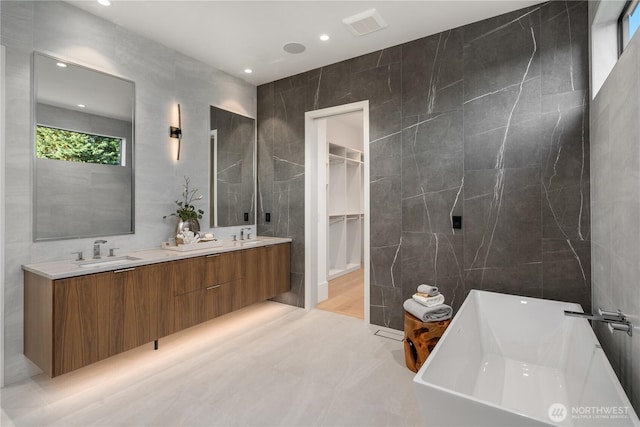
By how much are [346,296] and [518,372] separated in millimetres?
2416

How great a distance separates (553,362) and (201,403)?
2.30m

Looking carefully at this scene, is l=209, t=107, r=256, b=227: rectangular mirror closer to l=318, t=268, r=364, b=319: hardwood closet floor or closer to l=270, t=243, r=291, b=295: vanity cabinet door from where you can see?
l=270, t=243, r=291, b=295: vanity cabinet door

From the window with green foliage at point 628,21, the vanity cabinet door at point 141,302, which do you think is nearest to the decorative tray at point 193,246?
the vanity cabinet door at point 141,302

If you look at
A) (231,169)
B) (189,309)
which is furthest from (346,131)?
(189,309)

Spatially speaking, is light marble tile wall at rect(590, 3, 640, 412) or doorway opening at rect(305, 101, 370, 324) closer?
light marble tile wall at rect(590, 3, 640, 412)

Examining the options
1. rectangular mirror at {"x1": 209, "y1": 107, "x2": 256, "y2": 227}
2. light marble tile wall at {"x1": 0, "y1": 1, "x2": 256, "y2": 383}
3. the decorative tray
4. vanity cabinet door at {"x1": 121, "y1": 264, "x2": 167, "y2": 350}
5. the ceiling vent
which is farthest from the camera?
rectangular mirror at {"x1": 209, "y1": 107, "x2": 256, "y2": 227}

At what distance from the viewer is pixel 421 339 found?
7.66 feet

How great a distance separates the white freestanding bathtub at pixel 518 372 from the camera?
1179 mm

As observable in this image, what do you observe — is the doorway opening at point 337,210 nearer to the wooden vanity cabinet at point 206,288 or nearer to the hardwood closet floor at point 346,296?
the hardwood closet floor at point 346,296

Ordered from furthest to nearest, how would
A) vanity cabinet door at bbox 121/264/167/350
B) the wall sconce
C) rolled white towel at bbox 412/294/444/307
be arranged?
the wall sconce, rolled white towel at bbox 412/294/444/307, vanity cabinet door at bbox 121/264/167/350

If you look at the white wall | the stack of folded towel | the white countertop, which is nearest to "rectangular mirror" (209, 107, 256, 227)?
the white countertop

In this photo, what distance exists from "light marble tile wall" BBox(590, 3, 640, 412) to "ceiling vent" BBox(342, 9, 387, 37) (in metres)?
1.47

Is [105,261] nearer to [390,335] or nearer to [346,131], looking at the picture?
[390,335]

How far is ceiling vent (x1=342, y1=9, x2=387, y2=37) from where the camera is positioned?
256 centimetres
